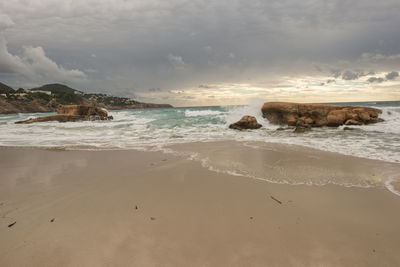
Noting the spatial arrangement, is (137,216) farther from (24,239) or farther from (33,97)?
(33,97)

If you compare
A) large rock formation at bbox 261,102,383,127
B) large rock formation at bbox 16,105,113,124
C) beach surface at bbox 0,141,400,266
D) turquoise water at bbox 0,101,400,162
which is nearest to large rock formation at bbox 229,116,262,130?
turquoise water at bbox 0,101,400,162

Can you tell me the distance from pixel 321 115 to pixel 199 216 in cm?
1441

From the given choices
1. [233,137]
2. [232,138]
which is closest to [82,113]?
[233,137]

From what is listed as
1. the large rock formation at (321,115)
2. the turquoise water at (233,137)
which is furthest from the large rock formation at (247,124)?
the large rock formation at (321,115)

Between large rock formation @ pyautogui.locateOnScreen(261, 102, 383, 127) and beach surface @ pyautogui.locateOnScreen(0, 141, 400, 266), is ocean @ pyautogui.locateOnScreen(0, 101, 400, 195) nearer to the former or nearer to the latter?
large rock formation @ pyautogui.locateOnScreen(261, 102, 383, 127)

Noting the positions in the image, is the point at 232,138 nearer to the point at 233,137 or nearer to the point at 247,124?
the point at 233,137

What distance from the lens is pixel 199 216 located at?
2488 millimetres

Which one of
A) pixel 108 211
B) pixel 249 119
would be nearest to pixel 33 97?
pixel 249 119

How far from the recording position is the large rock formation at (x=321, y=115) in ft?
44.5

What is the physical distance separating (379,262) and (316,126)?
539 inches

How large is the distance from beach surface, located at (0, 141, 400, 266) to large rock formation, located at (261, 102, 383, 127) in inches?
399

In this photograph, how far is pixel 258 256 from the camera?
1.82m

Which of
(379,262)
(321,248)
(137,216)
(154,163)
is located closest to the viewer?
(379,262)

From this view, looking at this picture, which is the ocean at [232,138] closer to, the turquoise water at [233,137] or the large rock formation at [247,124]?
the turquoise water at [233,137]
